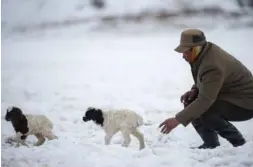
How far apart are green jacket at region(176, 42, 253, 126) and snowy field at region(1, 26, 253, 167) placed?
0.15 meters

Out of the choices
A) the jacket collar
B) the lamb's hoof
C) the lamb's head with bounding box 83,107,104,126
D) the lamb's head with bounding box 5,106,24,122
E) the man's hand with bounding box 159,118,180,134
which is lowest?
the lamb's hoof

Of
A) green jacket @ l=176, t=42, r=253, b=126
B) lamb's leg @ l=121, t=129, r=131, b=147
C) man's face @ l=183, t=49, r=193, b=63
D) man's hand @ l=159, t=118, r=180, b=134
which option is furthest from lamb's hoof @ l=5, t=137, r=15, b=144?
man's face @ l=183, t=49, r=193, b=63

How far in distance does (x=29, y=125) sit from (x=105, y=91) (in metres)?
0.51

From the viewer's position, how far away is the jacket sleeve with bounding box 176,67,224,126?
92.6 inches

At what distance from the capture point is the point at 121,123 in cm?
259

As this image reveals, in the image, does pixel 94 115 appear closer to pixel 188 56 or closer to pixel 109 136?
pixel 109 136

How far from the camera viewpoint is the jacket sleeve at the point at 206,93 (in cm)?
235

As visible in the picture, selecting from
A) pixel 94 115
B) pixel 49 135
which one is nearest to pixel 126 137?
pixel 94 115

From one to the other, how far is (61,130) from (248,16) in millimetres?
1360

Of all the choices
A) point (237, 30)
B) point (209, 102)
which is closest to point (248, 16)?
point (237, 30)

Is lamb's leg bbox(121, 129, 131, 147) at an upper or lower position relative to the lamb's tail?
lower

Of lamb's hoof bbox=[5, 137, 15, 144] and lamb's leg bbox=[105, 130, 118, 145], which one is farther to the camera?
lamb's hoof bbox=[5, 137, 15, 144]

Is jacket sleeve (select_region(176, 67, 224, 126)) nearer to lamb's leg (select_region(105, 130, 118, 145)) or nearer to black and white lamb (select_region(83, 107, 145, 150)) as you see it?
black and white lamb (select_region(83, 107, 145, 150))

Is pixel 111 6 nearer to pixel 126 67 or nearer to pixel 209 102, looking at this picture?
pixel 126 67
